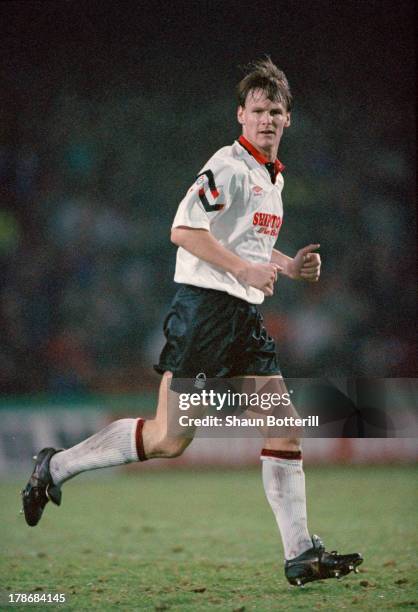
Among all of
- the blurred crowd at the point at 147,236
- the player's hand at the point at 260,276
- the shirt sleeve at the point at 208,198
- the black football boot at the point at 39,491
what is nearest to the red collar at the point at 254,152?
the shirt sleeve at the point at 208,198

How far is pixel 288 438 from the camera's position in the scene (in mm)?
3045

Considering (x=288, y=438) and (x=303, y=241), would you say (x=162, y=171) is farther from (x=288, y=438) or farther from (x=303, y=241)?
(x=288, y=438)

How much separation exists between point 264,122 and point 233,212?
0.37 m

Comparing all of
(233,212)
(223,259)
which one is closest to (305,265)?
(233,212)

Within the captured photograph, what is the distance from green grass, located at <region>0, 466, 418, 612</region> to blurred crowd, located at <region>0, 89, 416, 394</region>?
831 mm

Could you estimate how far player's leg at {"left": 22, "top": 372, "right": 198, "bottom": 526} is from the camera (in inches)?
118

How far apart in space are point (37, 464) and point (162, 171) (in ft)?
5.85

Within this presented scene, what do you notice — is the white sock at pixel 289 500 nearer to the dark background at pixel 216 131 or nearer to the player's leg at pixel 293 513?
the player's leg at pixel 293 513

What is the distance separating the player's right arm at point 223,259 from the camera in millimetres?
2854

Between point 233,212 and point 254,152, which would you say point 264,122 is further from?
point 233,212

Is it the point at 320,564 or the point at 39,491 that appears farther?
the point at 39,491

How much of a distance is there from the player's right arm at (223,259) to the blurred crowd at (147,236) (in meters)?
1.16

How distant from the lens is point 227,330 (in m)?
3.09

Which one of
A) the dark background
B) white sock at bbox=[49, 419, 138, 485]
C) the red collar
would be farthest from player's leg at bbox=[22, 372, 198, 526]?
the dark background
